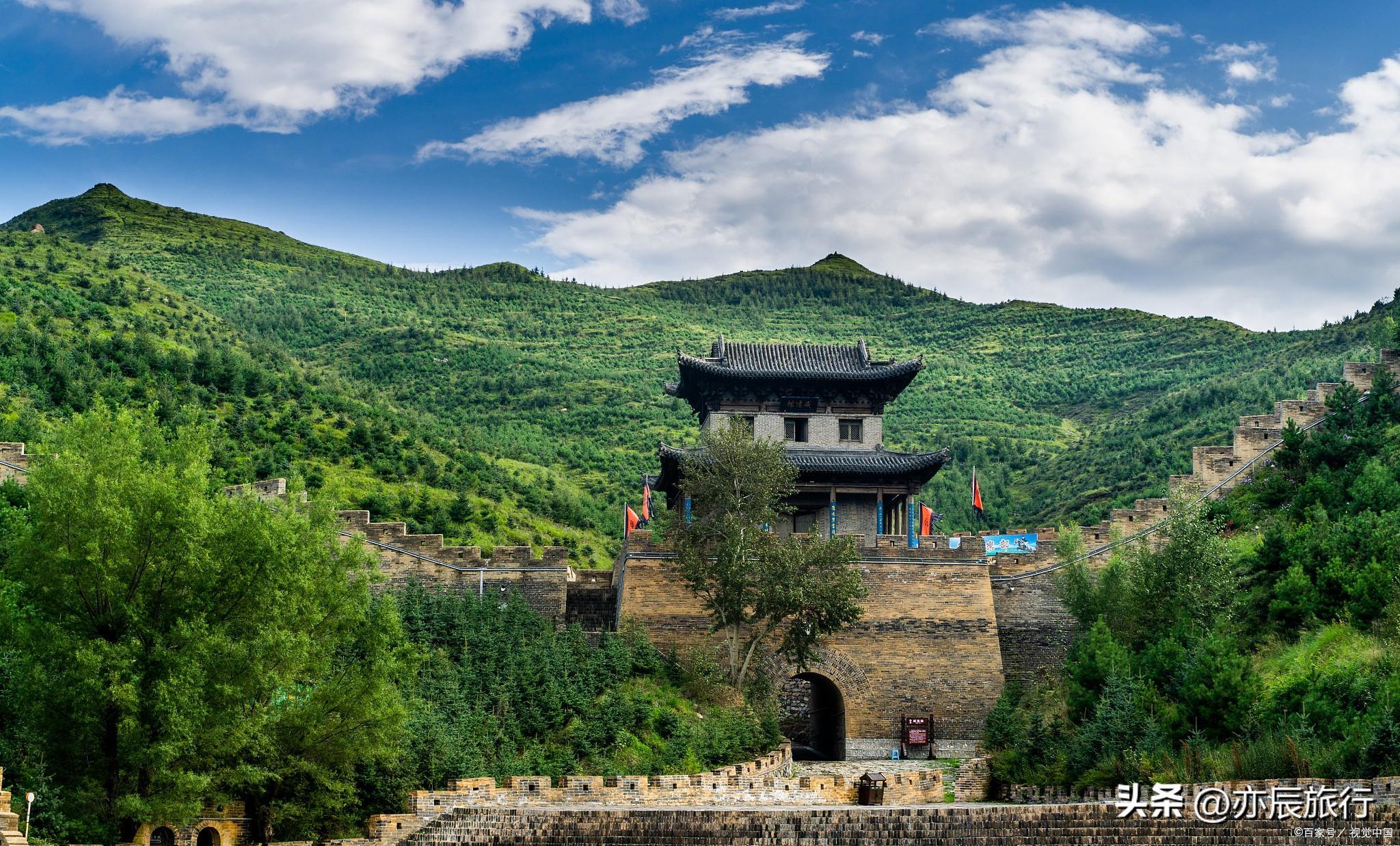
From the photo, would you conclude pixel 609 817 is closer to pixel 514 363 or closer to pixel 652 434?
pixel 652 434

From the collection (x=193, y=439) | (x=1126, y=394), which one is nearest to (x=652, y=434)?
(x=1126, y=394)

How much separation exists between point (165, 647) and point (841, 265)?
94.6m

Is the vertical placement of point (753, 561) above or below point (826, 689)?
above

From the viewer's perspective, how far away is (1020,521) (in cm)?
5694

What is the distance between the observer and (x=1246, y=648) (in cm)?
3039

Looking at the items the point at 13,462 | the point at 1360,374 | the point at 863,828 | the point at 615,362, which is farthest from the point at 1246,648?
the point at 615,362

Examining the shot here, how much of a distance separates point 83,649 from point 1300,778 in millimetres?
17144

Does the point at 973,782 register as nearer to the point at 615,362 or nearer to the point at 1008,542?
the point at 1008,542

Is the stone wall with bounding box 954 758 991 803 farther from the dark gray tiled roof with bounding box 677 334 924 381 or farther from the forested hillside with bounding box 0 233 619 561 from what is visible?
the forested hillside with bounding box 0 233 619 561

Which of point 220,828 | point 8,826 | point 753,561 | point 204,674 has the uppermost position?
point 753,561

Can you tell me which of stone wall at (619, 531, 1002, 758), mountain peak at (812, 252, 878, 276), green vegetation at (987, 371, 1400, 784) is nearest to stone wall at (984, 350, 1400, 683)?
green vegetation at (987, 371, 1400, 784)

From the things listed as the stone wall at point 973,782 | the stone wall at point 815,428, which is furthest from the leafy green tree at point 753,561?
the stone wall at point 815,428

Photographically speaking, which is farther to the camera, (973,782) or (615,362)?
(615,362)

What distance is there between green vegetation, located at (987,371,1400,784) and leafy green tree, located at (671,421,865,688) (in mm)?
4297
